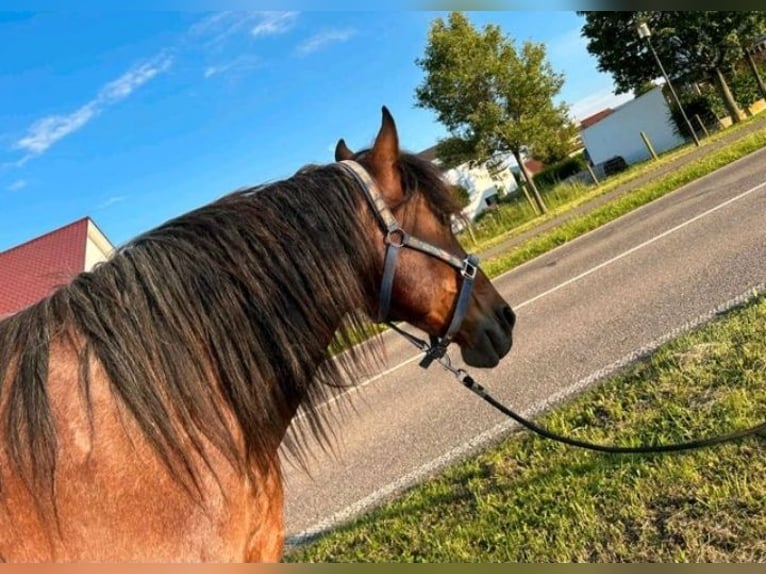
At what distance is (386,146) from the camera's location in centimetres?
244

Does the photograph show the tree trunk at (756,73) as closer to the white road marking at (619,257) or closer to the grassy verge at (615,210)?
the grassy verge at (615,210)

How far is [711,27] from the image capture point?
30516 millimetres

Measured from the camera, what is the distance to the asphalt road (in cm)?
507

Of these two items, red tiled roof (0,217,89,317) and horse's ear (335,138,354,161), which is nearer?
horse's ear (335,138,354,161)

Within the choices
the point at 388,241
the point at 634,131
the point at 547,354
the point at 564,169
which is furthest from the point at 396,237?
the point at 564,169

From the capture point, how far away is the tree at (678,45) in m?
30.0

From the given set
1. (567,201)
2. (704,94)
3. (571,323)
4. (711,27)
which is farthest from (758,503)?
(704,94)

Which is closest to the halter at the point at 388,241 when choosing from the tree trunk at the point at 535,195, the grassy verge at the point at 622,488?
the grassy verge at the point at 622,488

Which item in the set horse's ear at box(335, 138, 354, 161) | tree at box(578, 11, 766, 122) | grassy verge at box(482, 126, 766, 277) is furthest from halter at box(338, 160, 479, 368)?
tree at box(578, 11, 766, 122)

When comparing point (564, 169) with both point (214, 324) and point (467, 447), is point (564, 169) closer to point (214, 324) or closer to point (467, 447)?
point (467, 447)

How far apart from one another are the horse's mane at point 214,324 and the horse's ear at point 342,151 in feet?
1.61

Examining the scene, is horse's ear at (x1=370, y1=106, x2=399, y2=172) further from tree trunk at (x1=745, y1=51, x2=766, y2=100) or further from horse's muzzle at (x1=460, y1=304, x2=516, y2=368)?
tree trunk at (x1=745, y1=51, x2=766, y2=100)

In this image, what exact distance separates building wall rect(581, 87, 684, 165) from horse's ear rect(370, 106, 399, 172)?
121 ft

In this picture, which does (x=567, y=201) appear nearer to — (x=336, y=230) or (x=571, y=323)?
(x=571, y=323)
